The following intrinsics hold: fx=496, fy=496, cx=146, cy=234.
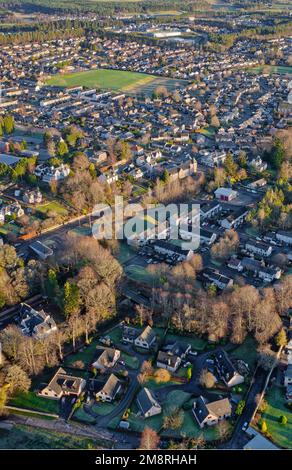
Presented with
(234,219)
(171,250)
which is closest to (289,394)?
(171,250)

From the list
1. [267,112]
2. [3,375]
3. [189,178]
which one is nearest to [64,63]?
[267,112]

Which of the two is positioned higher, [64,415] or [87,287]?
[87,287]

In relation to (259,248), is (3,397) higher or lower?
lower

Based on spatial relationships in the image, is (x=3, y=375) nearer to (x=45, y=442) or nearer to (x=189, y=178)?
(x=45, y=442)

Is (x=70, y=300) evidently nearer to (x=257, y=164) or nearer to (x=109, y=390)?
(x=109, y=390)

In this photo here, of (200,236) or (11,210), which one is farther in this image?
(11,210)

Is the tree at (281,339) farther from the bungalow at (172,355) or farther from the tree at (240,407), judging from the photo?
the bungalow at (172,355)

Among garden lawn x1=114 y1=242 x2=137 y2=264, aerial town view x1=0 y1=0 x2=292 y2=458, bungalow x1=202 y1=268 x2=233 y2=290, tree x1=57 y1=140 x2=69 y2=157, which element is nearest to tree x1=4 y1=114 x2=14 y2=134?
aerial town view x1=0 y1=0 x2=292 y2=458
